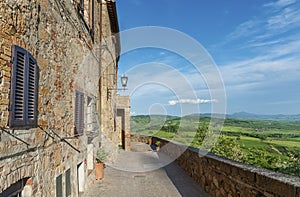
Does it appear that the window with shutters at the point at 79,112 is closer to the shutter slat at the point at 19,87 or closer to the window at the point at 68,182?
the window at the point at 68,182

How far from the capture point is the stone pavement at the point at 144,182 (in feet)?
20.4

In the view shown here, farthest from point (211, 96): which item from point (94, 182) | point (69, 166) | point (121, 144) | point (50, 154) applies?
point (121, 144)

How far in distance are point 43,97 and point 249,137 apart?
42.2ft

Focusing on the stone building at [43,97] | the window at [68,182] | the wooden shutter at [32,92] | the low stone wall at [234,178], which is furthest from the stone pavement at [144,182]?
the wooden shutter at [32,92]

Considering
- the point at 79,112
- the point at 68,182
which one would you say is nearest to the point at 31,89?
the point at 68,182

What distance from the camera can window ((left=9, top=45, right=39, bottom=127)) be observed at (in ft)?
8.14

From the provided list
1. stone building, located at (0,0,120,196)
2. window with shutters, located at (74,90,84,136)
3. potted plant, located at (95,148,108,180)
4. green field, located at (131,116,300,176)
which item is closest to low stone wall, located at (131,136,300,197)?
green field, located at (131,116,300,176)

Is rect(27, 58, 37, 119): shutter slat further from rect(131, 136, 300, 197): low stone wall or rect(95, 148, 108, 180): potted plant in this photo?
rect(95, 148, 108, 180): potted plant

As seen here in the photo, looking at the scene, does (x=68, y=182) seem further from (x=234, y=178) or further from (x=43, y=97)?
(x=234, y=178)

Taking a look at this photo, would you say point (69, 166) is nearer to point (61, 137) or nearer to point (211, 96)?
point (61, 137)

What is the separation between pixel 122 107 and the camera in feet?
53.5

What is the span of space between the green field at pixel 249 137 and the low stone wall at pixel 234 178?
4.39ft

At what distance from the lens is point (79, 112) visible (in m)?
5.52

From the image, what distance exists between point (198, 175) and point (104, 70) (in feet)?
16.5
